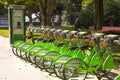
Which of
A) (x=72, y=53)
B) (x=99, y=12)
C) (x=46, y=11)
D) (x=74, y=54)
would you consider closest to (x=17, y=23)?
(x=99, y=12)

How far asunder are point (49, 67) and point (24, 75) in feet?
2.32

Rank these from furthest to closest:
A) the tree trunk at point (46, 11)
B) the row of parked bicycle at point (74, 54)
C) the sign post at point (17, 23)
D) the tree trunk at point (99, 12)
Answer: the tree trunk at point (46, 11), the tree trunk at point (99, 12), the sign post at point (17, 23), the row of parked bicycle at point (74, 54)

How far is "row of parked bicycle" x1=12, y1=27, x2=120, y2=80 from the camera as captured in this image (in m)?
8.61

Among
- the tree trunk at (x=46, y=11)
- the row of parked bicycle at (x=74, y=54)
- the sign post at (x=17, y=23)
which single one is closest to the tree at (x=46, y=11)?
the tree trunk at (x=46, y=11)

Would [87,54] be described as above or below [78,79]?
above

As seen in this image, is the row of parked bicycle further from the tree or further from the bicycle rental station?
the tree

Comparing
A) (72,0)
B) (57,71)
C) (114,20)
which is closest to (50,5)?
(114,20)

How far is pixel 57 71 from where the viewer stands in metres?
9.77

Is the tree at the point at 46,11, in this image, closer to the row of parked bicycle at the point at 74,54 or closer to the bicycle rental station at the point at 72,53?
the bicycle rental station at the point at 72,53

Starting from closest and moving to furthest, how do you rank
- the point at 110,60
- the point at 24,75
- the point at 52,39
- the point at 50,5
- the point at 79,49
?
the point at 110,60
the point at 79,49
the point at 24,75
the point at 52,39
the point at 50,5

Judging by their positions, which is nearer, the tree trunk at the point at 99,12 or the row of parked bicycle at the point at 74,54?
the row of parked bicycle at the point at 74,54

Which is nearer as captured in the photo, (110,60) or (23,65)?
(110,60)

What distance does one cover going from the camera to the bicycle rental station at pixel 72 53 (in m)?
8.62

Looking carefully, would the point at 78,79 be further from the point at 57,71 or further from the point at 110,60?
the point at 110,60
